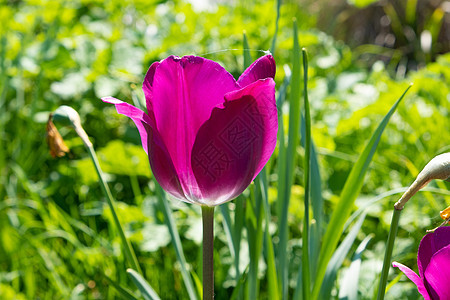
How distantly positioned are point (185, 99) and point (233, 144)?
0.24ft

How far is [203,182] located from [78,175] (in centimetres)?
136

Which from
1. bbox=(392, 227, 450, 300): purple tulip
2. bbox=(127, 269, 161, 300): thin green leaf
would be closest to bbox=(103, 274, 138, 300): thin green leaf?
bbox=(127, 269, 161, 300): thin green leaf

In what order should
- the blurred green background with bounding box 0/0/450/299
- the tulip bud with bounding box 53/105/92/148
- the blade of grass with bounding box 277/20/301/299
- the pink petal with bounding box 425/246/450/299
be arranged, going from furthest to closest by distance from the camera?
the blurred green background with bounding box 0/0/450/299, the blade of grass with bounding box 277/20/301/299, the tulip bud with bounding box 53/105/92/148, the pink petal with bounding box 425/246/450/299

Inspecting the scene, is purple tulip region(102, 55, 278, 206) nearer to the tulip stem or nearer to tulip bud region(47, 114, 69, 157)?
the tulip stem

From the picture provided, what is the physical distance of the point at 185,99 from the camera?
24.4 inches

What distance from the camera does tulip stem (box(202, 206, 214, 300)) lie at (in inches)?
25.1

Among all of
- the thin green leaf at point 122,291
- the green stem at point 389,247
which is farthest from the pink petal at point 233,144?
the thin green leaf at point 122,291

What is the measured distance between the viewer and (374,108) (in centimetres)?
172

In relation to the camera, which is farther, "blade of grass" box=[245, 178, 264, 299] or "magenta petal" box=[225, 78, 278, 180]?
"blade of grass" box=[245, 178, 264, 299]

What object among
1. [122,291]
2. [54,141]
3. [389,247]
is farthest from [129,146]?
[389,247]

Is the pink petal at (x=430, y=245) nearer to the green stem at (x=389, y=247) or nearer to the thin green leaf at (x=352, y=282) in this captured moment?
the green stem at (x=389, y=247)

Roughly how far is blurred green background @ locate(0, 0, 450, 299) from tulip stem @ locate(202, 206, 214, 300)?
0.35 meters

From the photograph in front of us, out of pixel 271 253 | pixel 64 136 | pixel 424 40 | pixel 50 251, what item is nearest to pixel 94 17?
pixel 64 136

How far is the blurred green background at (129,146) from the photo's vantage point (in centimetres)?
145
